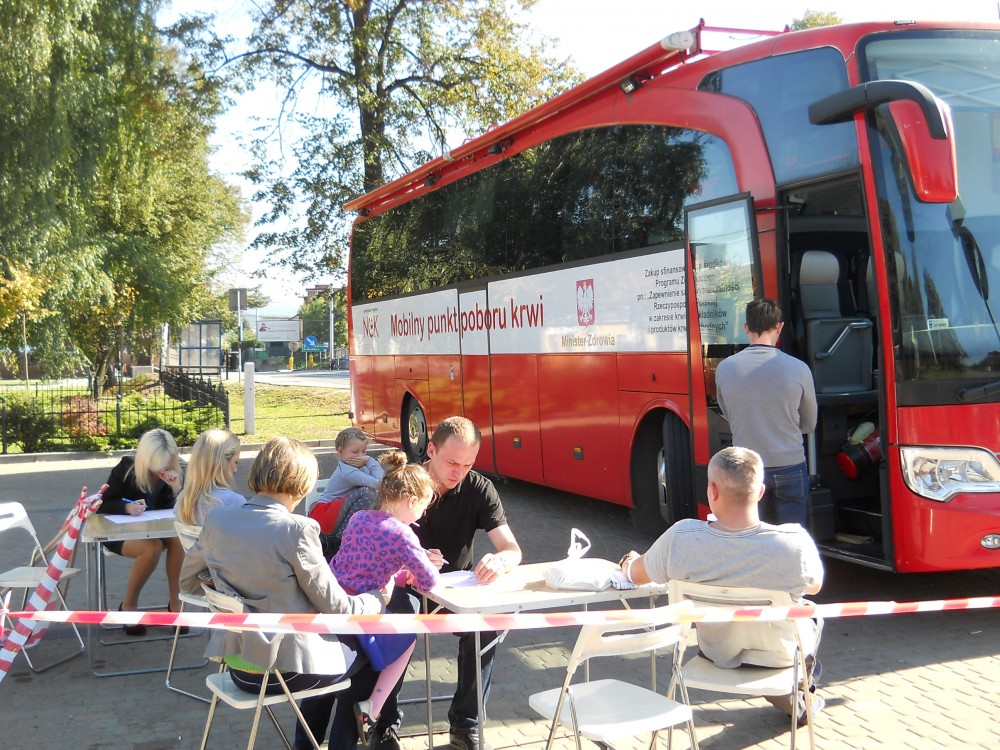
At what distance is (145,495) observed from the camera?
22.1 feet

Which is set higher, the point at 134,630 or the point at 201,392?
the point at 201,392

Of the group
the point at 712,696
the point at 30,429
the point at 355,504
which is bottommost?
the point at 712,696

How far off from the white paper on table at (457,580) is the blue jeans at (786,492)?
85.4 inches

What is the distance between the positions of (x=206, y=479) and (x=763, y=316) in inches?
133

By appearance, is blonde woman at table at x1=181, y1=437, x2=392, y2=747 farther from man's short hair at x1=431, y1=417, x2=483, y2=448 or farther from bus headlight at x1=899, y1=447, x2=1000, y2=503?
bus headlight at x1=899, y1=447, x2=1000, y2=503

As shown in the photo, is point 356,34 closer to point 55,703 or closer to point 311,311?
point 55,703

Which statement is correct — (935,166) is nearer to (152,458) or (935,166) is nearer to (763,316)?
(763,316)

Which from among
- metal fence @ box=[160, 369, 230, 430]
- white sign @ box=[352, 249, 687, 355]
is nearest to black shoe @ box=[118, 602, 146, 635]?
white sign @ box=[352, 249, 687, 355]

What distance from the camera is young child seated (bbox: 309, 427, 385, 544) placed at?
593cm

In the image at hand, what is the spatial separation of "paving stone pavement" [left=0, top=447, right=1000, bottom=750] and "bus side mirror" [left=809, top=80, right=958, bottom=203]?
2615 mm

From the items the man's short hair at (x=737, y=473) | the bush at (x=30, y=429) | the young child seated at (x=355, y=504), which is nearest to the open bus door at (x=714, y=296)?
the young child seated at (x=355, y=504)

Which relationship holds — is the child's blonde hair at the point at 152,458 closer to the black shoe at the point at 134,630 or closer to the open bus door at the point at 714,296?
the black shoe at the point at 134,630

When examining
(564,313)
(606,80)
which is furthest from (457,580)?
(606,80)

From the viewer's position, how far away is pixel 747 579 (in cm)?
410
